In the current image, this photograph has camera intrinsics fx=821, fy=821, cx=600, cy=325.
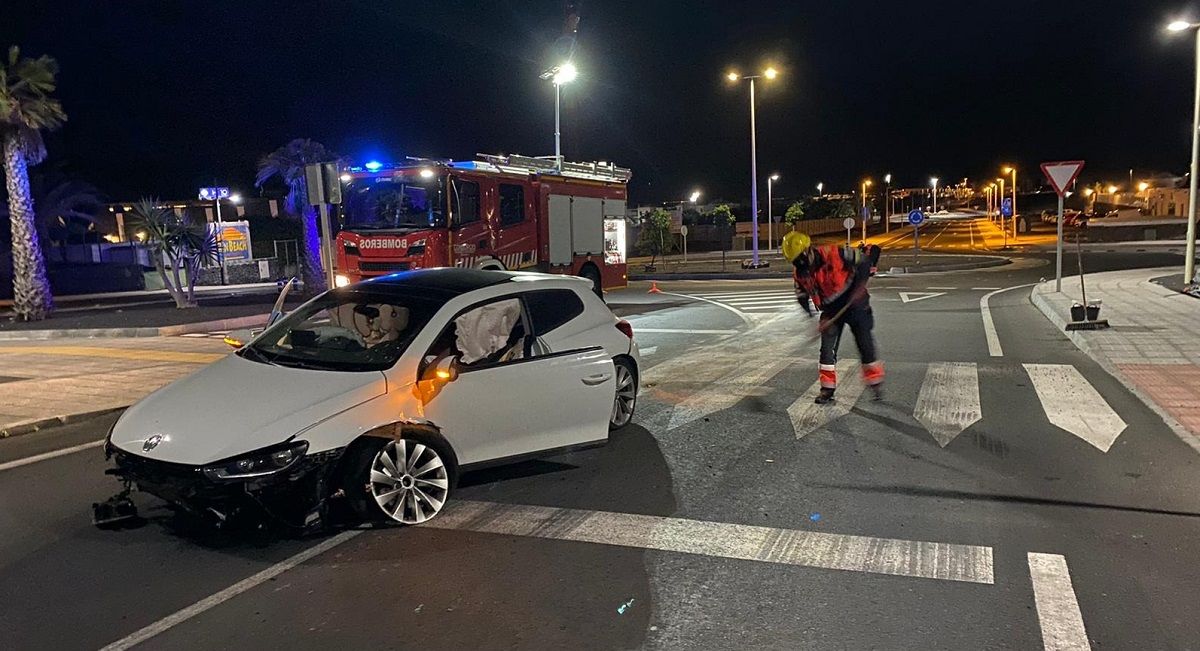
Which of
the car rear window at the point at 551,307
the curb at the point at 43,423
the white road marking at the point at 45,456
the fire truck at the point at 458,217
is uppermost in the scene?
the fire truck at the point at 458,217

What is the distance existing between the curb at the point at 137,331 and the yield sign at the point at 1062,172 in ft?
53.5

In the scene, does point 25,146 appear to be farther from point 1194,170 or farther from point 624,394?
point 1194,170

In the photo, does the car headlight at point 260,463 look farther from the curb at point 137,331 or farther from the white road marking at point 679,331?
the curb at point 137,331

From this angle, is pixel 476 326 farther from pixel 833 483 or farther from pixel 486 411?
pixel 833 483

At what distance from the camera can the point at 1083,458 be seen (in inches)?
243

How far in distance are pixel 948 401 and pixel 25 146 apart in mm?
22351

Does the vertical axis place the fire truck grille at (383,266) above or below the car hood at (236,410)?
above

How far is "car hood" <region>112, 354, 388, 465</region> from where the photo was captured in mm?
4461

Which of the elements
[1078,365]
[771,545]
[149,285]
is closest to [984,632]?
[771,545]

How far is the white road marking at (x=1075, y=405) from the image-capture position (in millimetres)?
6863

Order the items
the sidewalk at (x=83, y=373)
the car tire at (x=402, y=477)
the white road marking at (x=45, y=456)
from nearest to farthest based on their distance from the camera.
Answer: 1. the car tire at (x=402, y=477)
2. the white road marking at (x=45, y=456)
3. the sidewalk at (x=83, y=373)

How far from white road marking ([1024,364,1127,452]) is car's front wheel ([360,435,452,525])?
5049 millimetres

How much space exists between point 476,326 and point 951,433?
410 centimetres

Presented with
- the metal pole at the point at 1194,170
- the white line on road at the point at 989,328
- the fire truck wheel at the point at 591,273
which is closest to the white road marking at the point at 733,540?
the white line on road at the point at 989,328
